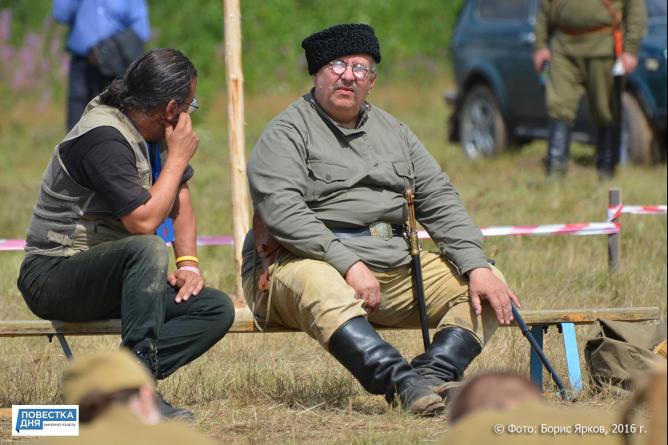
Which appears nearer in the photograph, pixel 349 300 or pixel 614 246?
pixel 349 300

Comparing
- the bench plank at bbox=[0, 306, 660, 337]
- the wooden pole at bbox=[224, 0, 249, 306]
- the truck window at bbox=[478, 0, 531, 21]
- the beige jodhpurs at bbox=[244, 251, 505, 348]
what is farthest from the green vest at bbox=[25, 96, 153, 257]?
the truck window at bbox=[478, 0, 531, 21]

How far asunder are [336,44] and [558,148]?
5.74 metres

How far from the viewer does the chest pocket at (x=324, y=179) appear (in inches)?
210

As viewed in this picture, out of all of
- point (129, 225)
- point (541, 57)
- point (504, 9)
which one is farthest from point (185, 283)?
point (504, 9)

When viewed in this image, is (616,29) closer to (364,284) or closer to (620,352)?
(620,352)

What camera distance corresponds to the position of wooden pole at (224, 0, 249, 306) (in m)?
6.84

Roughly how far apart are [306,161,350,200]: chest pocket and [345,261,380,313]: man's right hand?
35cm

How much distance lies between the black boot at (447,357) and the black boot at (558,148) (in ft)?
19.0

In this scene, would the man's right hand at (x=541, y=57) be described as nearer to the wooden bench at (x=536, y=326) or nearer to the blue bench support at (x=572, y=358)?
the wooden bench at (x=536, y=326)

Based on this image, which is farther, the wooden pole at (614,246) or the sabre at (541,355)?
the wooden pole at (614,246)

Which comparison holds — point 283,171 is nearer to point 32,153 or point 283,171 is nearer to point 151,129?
point 151,129

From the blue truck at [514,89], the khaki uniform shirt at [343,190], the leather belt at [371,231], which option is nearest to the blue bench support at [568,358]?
the khaki uniform shirt at [343,190]

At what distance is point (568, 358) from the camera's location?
5.50m

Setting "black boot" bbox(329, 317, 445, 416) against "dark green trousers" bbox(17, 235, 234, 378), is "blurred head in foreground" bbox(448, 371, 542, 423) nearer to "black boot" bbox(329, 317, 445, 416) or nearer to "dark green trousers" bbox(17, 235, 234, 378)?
"black boot" bbox(329, 317, 445, 416)
